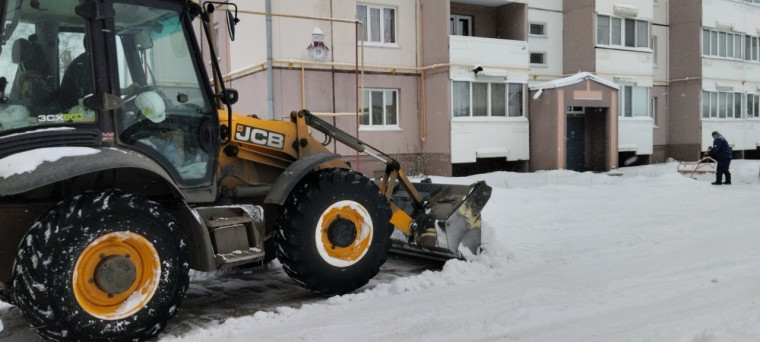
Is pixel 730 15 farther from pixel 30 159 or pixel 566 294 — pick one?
pixel 30 159

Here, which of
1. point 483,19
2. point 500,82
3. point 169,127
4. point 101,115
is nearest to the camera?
point 101,115

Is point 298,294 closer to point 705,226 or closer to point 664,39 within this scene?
point 705,226

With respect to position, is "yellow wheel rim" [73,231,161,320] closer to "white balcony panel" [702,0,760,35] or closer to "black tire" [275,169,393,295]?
"black tire" [275,169,393,295]

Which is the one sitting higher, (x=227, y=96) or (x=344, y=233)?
(x=227, y=96)

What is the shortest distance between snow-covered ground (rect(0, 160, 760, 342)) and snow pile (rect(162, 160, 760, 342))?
0.01 meters

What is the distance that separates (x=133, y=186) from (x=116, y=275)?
2.67 ft

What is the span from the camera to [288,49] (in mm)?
17500

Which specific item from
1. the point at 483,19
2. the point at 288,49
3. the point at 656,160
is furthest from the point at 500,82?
the point at 656,160

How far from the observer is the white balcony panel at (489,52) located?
19.5 m

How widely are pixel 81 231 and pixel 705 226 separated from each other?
326 inches

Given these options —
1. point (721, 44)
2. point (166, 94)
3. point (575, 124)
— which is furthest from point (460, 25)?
point (166, 94)

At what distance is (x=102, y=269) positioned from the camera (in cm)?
414

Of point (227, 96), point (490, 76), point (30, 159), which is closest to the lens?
point (30, 159)

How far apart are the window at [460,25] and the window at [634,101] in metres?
6.39
